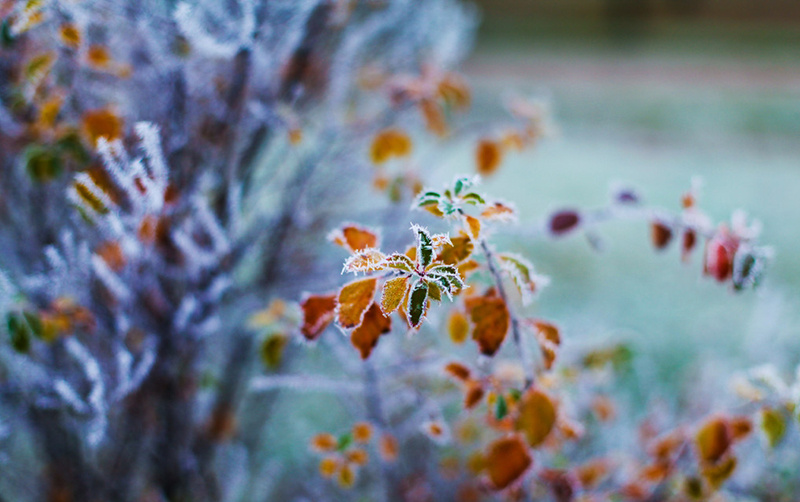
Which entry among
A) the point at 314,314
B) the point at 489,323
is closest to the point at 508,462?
the point at 489,323

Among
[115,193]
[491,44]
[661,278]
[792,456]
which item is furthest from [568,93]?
[115,193]

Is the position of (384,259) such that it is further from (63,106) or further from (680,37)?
(680,37)

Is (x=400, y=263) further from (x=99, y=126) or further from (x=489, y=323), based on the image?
(x=99, y=126)

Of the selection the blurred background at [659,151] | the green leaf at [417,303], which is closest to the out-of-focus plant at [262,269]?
the green leaf at [417,303]

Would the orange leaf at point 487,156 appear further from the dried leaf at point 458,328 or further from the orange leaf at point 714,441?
the orange leaf at point 714,441

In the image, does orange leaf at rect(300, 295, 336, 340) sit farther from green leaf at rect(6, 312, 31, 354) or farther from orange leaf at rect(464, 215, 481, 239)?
green leaf at rect(6, 312, 31, 354)

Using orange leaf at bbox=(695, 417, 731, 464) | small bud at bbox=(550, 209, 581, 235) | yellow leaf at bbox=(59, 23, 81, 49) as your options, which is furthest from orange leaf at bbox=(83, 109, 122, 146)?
orange leaf at bbox=(695, 417, 731, 464)
